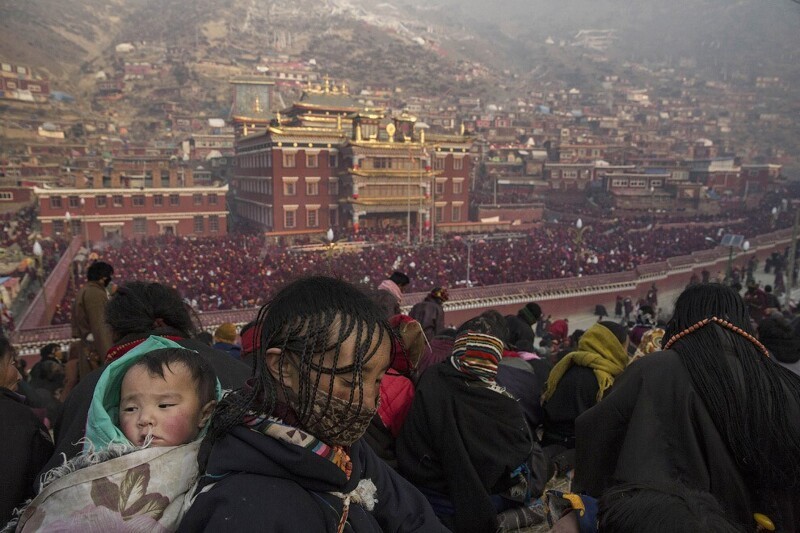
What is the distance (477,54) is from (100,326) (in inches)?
2835

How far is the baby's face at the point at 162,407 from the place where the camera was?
49.4 inches

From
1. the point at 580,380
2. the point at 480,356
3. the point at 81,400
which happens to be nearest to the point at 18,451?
the point at 81,400

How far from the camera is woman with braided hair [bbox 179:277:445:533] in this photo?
96cm

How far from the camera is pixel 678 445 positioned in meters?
1.74

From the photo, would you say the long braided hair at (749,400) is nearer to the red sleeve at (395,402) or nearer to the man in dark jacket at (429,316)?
the red sleeve at (395,402)

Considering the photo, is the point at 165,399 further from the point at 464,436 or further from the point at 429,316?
the point at 429,316

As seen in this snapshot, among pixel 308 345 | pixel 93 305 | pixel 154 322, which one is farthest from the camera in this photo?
pixel 93 305

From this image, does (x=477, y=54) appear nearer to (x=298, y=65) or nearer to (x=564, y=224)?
(x=298, y=65)

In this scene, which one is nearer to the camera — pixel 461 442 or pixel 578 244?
pixel 461 442

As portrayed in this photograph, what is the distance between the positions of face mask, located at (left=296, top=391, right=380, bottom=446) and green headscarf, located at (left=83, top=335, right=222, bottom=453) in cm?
36

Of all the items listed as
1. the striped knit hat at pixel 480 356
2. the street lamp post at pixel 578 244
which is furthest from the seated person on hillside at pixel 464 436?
the street lamp post at pixel 578 244

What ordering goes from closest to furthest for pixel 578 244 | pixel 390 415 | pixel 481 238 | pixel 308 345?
pixel 308 345
pixel 390 415
pixel 578 244
pixel 481 238

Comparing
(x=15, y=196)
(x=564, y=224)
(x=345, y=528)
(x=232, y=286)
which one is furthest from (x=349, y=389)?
(x=564, y=224)

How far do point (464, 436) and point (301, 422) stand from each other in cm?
142
